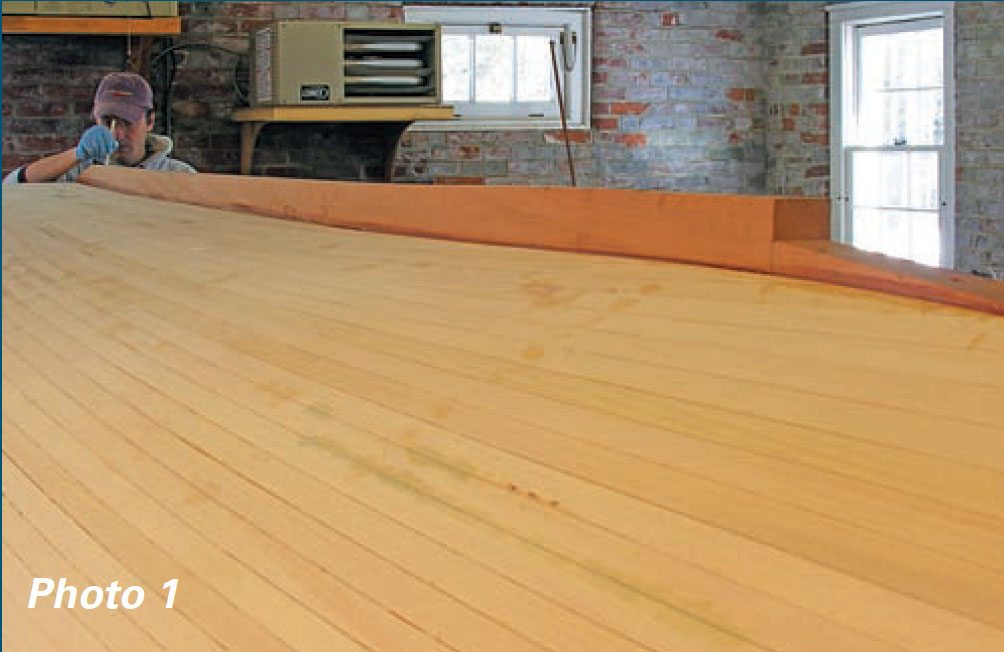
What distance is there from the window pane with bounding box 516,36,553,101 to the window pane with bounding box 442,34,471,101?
8.8 inches

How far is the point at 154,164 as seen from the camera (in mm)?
3865

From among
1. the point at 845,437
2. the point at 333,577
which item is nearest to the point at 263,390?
the point at 333,577

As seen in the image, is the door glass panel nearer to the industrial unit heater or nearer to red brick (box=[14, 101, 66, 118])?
the industrial unit heater

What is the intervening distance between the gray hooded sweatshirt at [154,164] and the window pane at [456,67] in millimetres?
1780

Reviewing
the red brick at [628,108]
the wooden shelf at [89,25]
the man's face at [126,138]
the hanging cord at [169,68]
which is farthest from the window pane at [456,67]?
the man's face at [126,138]

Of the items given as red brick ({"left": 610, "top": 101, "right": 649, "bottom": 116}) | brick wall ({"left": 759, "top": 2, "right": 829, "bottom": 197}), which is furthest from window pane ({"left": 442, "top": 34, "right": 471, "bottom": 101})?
brick wall ({"left": 759, "top": 2, "right": 829, "bottom": 197})

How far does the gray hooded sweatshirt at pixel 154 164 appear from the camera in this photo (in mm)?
3570

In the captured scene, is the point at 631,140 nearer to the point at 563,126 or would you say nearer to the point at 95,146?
the point at 563,126

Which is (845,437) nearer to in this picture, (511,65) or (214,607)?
(214,607)

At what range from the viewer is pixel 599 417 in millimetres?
833

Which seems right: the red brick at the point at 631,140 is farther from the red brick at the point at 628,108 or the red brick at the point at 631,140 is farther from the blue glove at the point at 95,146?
the blue glove at the point at 95,146

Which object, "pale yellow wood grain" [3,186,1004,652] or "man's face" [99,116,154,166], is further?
"man's face" [99,116,154,166]

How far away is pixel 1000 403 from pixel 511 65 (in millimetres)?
5113

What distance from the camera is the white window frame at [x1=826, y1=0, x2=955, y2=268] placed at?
5398 mm
